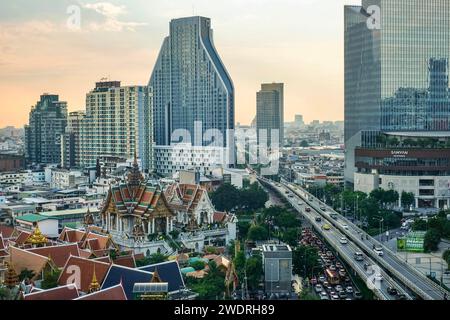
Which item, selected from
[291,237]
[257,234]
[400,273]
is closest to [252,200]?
[257,234]

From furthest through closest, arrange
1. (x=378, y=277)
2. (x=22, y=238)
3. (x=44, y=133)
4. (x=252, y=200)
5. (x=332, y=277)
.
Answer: (x=44, y=133)
(x=252, y=200)
(x=22, y=238)
(x=332, y=277)
(x=378, y=277)

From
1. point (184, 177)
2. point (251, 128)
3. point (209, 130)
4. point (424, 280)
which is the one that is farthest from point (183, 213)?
point (251, 128)

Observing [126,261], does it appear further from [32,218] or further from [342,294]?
[32,218]

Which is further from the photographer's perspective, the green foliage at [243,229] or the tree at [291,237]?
the green foliage at [243,229]

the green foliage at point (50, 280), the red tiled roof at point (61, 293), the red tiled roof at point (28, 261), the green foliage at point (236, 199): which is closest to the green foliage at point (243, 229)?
the green foliage at point (236, 199)

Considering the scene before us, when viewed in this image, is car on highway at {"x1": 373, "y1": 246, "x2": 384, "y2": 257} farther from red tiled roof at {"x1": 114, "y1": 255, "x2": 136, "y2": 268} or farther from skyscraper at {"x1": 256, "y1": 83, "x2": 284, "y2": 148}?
skyscraper at {"x1": 256, "y1": 83, "x2": 284, "y2": 148}

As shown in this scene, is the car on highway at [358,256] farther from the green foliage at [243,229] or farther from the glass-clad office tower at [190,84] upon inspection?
the glass-clad office tower at [190,84]
